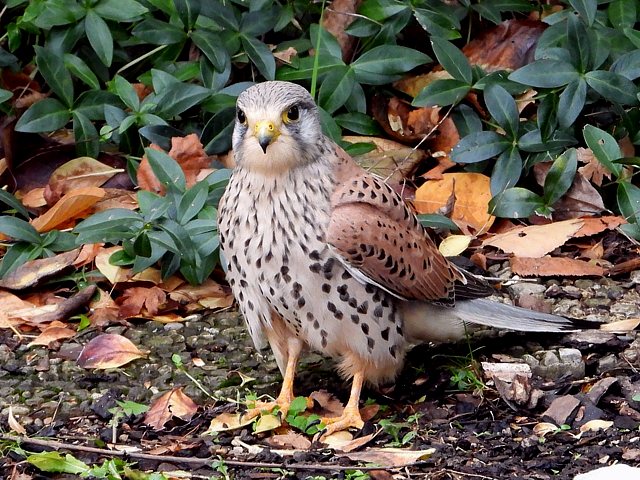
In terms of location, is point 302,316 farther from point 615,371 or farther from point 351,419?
point 615,371

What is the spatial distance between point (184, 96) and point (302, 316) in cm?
195

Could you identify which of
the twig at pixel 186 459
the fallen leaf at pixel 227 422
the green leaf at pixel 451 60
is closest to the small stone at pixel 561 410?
the twig at pixel 186 459

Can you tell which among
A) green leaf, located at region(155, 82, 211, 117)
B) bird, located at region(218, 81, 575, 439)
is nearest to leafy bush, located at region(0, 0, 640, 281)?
green leaf, located at region(155, 82, 211, 117)

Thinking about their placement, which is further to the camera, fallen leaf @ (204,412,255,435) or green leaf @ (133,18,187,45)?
green leaf @ (133,18,187,45)

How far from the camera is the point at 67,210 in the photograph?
18.7ft

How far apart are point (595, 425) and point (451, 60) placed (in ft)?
8.13

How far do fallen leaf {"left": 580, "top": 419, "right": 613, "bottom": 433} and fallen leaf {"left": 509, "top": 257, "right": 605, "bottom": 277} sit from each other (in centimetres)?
131

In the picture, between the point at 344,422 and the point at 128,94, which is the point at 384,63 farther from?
the point at 344,422

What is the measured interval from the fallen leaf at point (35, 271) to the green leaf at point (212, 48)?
4.17 ft

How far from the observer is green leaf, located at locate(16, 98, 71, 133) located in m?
5.90

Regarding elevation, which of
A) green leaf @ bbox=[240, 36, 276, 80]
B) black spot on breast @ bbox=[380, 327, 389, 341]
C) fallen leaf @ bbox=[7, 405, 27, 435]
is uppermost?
green leaf @ bbox=[240, 36, 276, 80]

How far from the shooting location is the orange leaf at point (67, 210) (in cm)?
566

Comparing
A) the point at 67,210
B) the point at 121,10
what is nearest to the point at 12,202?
the point at 67,210

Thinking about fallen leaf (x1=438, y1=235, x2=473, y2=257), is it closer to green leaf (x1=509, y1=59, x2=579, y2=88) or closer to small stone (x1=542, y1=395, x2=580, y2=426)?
green leaf (x1=509, y1=59, x2=579, y2=88)
